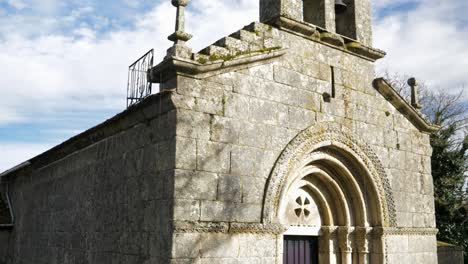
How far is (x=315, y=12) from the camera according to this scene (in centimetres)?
782

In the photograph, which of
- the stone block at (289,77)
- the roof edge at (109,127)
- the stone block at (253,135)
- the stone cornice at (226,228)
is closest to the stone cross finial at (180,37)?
the roof edge at (109,127)

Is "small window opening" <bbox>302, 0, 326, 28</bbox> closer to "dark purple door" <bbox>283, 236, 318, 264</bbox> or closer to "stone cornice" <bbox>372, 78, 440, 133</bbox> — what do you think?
"stone cornice" <bbox>372, 78, 440, 133</bbox>

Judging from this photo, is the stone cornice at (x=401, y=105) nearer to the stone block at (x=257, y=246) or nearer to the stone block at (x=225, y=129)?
the stone block at (x=225, y=129)

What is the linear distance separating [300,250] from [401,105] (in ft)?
11.2

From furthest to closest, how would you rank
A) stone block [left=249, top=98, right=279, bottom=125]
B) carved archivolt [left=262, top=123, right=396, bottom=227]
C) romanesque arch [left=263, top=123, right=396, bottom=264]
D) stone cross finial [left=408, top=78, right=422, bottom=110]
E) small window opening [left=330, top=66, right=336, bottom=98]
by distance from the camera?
stone cross finial [left=408, top=78, right=422, bottom=110] → small window opening [left=330, top=66, right=336, bottom=98] → romanesque arch [left=263, top=123, right=396, bottom=264] → carved archivolt [left=262, top=123, right=396, bottom=227] → stone block [left=249, top=98, right=279, bottom=125]

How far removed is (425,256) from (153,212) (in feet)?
17.3

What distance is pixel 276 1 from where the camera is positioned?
6980 millimetres

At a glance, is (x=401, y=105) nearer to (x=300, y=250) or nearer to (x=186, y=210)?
(x=300, y=250)

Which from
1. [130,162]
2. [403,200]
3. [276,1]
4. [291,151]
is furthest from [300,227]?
[276,1]

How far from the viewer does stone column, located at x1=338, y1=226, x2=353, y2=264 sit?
7.14 m

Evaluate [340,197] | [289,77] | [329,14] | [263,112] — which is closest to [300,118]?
[289,77]

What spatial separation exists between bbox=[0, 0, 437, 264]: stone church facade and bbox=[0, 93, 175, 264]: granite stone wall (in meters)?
0.03

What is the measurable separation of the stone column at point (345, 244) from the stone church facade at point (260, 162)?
0.02 meters

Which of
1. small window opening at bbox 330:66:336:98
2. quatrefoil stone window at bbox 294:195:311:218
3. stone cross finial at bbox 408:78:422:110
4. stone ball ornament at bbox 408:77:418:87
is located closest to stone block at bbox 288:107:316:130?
small window opening at bbox 330:66:336:98
